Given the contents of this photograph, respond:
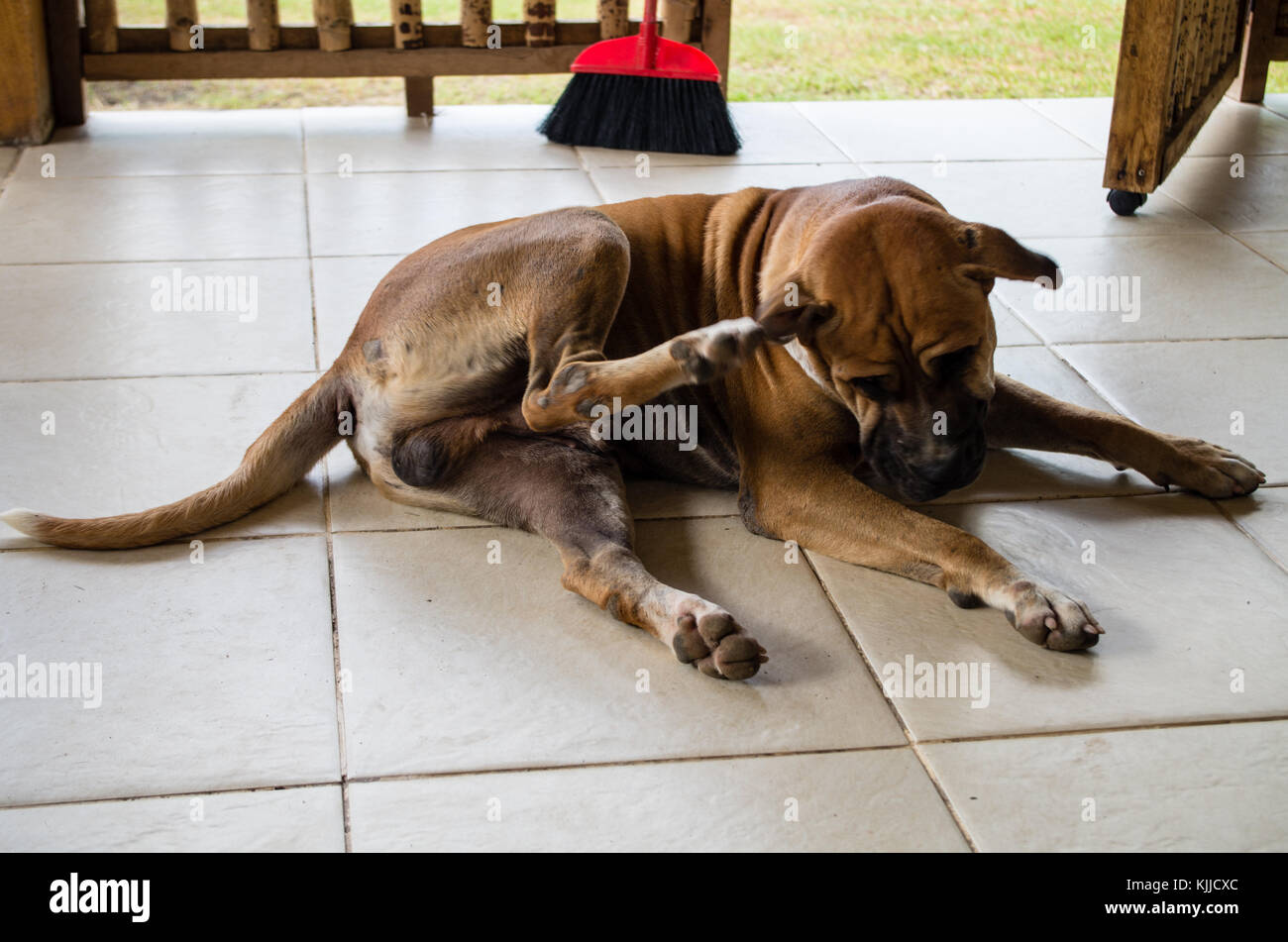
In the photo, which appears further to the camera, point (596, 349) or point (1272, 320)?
point (1272, 320)

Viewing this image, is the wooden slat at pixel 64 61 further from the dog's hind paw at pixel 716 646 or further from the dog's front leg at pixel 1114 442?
the dog's hind paw at pixel 716 646

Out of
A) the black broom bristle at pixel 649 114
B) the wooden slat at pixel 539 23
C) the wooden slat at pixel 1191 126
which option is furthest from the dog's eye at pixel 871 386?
the wooden slat at pixel 539 23

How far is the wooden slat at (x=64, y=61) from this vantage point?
16.8 feet

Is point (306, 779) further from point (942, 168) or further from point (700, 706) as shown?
point (942, 168)

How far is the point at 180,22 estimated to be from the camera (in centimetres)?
520

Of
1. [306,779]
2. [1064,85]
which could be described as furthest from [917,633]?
[1064,85]

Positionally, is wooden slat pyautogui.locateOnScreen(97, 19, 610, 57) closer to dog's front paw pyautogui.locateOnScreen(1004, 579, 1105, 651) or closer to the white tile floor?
the white tile floor

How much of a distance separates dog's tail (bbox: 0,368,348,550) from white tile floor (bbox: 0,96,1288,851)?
1.9 inches

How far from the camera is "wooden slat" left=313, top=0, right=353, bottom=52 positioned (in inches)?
207

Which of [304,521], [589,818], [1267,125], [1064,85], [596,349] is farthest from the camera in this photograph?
[1064,85]

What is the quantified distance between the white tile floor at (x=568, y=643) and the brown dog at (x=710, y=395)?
77 mm

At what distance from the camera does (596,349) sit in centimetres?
267

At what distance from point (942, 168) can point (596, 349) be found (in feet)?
9.28

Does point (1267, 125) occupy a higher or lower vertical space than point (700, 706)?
higher
